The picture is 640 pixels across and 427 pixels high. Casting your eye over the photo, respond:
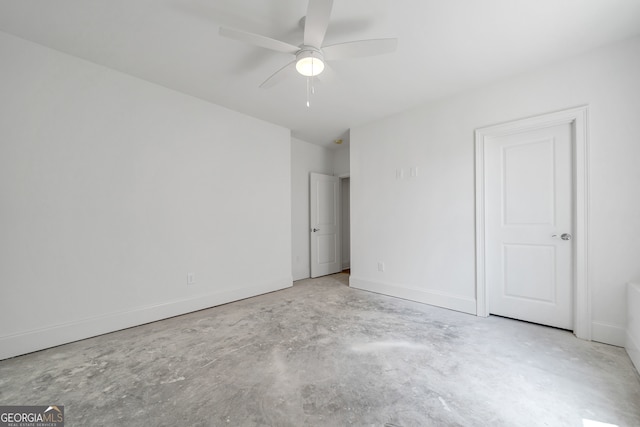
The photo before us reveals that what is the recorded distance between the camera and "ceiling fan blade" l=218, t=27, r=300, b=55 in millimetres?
1737

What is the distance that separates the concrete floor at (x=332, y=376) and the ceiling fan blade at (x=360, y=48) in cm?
235

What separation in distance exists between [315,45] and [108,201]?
8.16 feet

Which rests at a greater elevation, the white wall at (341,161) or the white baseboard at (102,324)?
the white wall at (341,161)

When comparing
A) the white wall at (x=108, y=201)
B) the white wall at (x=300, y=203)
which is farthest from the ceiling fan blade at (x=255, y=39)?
the white wall at (x=300, y=203)

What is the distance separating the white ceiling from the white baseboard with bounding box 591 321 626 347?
2.49 m

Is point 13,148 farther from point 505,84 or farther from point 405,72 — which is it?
point 505,84

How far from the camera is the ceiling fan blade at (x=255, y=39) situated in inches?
68.4

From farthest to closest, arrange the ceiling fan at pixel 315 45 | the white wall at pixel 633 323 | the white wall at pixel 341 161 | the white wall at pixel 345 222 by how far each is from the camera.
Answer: the white wall at pixel 345 222 → the white wall at pixel 341 161 → the white wall at pixel 633 323 → the ceiling fan at pixel 315 45

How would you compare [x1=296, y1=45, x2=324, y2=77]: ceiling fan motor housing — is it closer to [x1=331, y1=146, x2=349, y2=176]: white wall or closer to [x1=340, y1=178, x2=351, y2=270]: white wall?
[x1=331, y1=146, x2=349, y2=176]: white wall

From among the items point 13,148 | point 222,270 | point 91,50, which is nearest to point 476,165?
point 222,270

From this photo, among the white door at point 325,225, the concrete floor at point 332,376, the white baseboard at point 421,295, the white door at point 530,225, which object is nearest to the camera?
the concrete floor at point 332,376

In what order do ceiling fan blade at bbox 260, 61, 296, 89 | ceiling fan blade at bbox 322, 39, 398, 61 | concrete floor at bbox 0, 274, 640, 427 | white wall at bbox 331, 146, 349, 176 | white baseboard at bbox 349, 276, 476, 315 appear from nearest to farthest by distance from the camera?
concrete floor at bbox 0, 274, 640, 427, ceiling fan blade at bbox 322, 39, 398, 61, ceiling fan blade at bbox 260, 61, 296, 89, white baseboard at bbox 349, 276, 476, 315, white wall at bbox 331, 146, 349, 176

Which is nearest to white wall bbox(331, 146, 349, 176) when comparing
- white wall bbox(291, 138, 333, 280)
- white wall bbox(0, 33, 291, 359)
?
white wall bbox(291, 138, 333, 280)

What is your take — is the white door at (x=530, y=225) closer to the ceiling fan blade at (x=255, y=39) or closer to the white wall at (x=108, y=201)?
the ceiling fan blade at (x=255, y=39)
